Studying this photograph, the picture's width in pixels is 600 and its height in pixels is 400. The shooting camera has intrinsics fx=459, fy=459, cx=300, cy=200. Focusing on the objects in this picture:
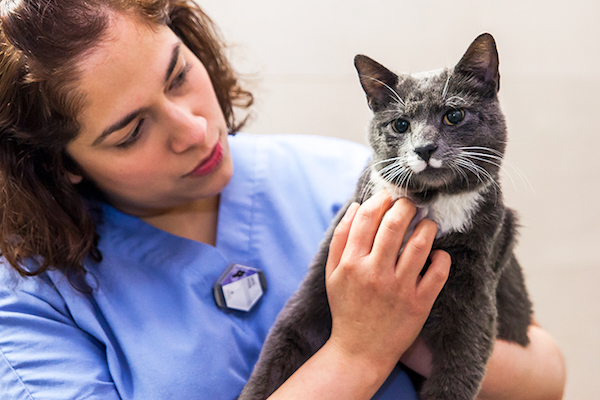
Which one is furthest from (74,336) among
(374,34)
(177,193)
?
(374,34)

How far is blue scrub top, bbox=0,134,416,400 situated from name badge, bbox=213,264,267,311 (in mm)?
20

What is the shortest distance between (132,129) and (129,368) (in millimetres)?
432

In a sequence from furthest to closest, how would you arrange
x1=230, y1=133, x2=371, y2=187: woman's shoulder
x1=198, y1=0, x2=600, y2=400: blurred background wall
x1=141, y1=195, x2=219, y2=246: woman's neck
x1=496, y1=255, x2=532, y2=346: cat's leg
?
1. x1=198, y1=0, x2=600, y2=400: blurred background wall
2. x1=230, y1=133, x2=371, y2=187: woman's shoulder
3. x1=141, y1=195, x2=219, y2=246: woman's neck
4. x1=496, y1=255, x2=532, y2=346: cat's leg

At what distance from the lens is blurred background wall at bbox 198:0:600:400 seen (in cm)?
144

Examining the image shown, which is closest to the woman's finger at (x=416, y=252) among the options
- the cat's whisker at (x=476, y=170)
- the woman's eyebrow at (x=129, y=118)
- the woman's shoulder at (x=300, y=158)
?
the cat's whisker at (x=476, y=170)

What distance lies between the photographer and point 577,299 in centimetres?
173

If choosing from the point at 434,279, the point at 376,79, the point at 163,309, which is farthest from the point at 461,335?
the point at 163,309

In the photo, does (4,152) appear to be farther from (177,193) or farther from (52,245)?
(177,193)

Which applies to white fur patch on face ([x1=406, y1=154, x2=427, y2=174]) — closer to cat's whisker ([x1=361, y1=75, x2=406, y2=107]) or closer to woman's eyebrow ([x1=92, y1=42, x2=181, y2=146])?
cat's whisker ([x1=361, y1=75, x2=406, y2=107])

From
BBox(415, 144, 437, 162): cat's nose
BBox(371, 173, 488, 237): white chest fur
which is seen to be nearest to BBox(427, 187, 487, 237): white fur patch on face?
BBox(371, 173, 488, 237): white chest fur

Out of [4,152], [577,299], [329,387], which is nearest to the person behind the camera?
[329,387]

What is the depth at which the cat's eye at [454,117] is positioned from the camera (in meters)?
0.70

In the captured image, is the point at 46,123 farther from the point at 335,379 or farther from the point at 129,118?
the point at 335,379

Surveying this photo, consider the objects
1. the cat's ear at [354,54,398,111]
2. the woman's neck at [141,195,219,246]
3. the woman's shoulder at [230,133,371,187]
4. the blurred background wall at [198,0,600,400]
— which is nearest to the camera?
the cat's ear at [354,54,398,111]
